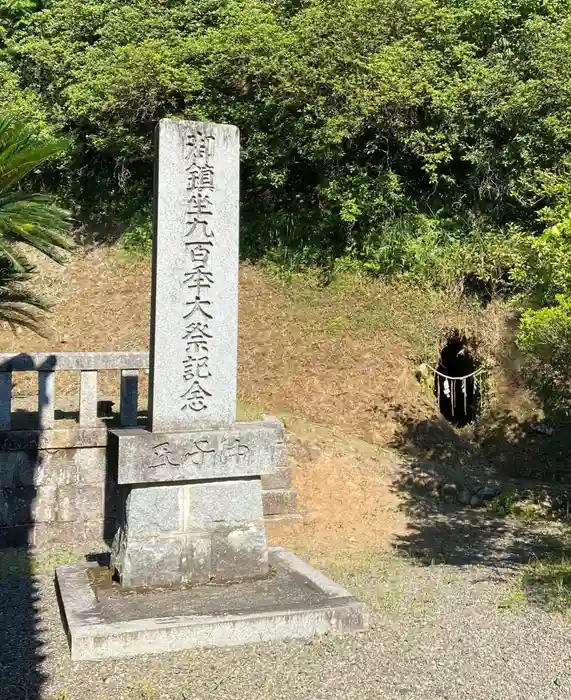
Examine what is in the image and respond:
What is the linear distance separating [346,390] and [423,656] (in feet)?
25.8

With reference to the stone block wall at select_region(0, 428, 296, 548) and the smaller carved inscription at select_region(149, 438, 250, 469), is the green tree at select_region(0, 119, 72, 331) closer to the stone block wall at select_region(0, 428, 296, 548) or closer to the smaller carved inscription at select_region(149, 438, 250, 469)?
the stone block wall at select_region(0, 428, 296, 548)

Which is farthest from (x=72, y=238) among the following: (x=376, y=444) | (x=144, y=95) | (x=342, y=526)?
(x=342, y=526)

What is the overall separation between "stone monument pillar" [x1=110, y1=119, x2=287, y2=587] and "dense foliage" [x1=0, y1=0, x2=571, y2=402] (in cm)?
888

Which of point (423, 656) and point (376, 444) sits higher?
point (376, 444)

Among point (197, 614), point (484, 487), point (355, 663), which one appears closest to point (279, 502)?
point (484, 487)

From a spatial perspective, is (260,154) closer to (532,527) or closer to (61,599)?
(532,527)

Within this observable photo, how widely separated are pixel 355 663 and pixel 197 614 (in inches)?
45.2

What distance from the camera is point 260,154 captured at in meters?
16.0

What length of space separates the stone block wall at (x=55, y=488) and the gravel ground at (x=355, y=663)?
231cm

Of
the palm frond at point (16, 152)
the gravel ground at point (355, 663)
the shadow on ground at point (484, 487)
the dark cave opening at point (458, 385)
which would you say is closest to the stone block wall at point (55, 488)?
the gravel ground at point (355, 663)

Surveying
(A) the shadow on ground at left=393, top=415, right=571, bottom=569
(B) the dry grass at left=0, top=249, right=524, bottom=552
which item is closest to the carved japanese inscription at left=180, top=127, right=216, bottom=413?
(A) the shadow on ground at left=393, top=415, right=571, bottom=569

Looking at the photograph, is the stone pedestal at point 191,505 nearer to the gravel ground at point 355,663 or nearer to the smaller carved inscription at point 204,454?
the smaller carved inscription at point 204,454

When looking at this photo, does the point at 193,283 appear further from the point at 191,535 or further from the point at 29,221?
the point at 29,221

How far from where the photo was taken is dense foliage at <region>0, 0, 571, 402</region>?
1423 cm
